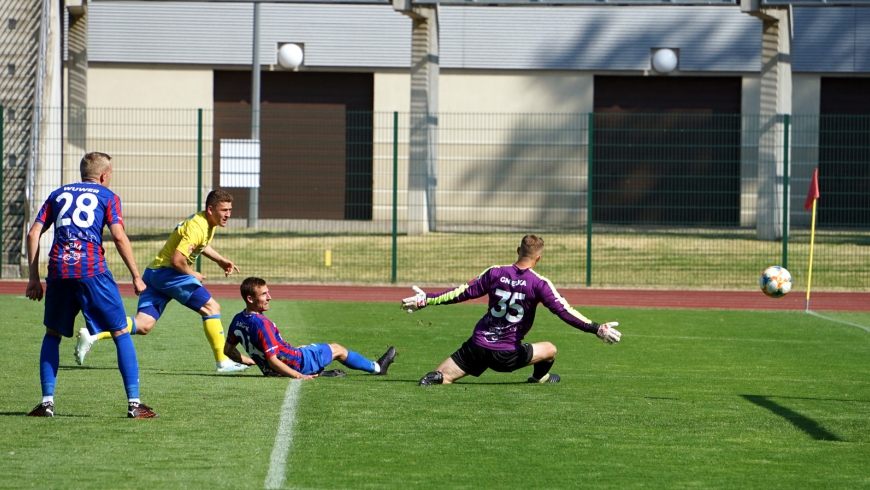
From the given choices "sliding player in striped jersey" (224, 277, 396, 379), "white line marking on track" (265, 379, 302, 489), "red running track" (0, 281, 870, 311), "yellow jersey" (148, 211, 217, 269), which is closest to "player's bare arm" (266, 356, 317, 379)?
"sliding player in striped jersey" (224, 277, 396, 379)

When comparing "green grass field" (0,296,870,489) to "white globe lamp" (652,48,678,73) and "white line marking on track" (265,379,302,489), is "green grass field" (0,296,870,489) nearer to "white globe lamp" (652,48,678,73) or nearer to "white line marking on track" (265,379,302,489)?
"white line marking on track" (265,379,302,489)

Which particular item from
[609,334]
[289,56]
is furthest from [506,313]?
[289,56]

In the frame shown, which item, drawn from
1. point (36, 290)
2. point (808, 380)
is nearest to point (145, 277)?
point (36, 290)

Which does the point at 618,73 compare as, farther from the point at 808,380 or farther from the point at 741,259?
the point at 808,380

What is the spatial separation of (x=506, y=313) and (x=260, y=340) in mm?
1952

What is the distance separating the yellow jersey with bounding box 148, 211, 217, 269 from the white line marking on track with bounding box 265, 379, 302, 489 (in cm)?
173

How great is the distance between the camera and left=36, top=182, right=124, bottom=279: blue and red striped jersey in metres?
7.20

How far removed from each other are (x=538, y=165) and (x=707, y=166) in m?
4.61

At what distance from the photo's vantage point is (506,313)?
8.83 m

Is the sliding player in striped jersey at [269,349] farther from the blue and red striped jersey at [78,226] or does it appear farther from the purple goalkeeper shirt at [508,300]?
the blue and red striped jersey at [78,226]

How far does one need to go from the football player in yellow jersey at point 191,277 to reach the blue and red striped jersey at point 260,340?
0.49 meters

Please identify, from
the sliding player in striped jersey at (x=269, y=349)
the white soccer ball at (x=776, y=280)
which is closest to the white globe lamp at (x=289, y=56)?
the white soccer ball at (x=776, y=280)

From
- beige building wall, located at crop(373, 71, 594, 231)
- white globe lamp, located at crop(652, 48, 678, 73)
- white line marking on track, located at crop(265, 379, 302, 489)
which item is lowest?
white line marking on track, located at crop(265, 379, 302, 489)

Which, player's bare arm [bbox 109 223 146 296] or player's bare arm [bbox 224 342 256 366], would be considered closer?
player's bare arm [bbox 109 223 146 296]
